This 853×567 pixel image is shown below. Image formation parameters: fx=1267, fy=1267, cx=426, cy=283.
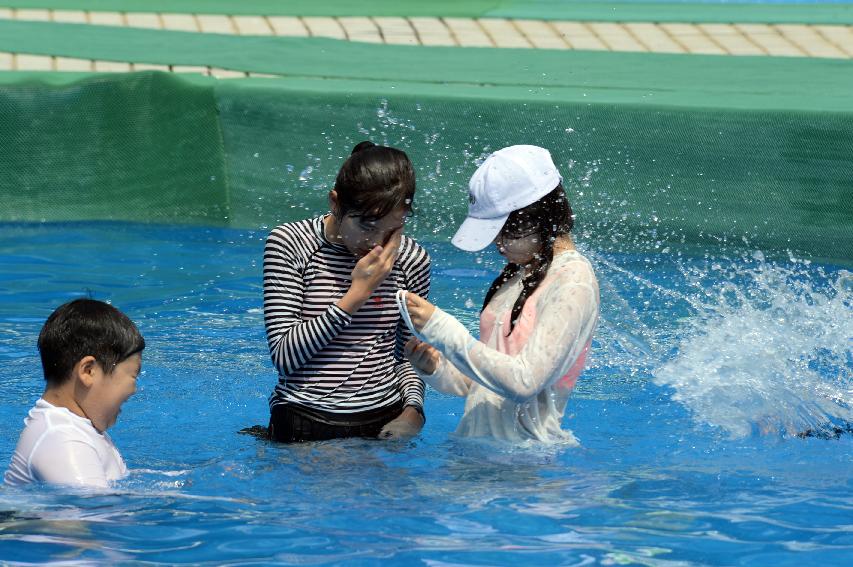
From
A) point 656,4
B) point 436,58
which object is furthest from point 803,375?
point 656,4

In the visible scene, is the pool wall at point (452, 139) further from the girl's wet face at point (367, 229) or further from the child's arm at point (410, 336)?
the girl's wet face at point (367, 229)

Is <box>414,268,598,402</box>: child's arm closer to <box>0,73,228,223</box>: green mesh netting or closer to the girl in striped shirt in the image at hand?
the girl in striped shirt

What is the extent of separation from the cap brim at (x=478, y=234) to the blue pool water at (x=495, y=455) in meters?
0.73

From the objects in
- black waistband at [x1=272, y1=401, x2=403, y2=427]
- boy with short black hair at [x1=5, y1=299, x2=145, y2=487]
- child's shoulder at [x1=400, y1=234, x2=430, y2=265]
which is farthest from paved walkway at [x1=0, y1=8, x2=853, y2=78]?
boy with short black hair at [x1=5, y1=299, x2=145, y2=487]

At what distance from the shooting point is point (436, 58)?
33.4 feet

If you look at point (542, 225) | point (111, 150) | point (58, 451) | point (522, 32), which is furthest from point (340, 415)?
point (522, 32)

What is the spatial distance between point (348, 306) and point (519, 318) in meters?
0.56

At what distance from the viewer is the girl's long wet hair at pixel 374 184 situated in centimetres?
397

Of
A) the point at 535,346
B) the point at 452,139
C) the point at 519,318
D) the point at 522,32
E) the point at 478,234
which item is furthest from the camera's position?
the point at 522,32

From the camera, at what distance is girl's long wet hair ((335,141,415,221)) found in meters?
3.97

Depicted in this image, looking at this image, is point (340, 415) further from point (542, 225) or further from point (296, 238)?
point (542, 225)

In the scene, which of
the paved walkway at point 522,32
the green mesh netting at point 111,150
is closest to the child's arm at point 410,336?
the green mesh netting at point 111,150

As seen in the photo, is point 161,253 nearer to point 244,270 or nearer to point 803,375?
point 244,270

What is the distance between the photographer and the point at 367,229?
4.06 metres
